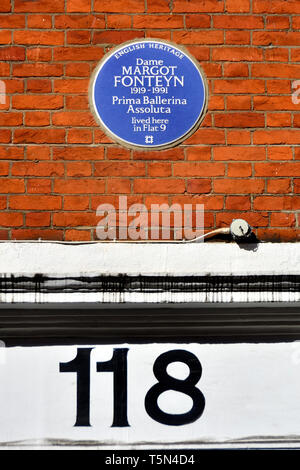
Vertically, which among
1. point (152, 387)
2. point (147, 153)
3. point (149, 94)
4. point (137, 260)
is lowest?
point (152, 387)

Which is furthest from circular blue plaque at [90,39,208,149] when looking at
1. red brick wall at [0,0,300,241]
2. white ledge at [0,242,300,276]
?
white ledge at [0,242,300,276]

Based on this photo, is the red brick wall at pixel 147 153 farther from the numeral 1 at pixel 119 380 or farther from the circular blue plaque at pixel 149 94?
the numeral 1 at pixel 119 380

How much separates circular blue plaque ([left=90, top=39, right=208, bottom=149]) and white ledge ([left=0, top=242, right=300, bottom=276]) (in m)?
0.68

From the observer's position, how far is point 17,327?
4.82 m

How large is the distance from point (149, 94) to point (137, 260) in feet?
3.47

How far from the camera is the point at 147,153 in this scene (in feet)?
16.1

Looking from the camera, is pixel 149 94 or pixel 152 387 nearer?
pixel 152 387

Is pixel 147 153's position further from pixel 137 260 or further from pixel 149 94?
pixel 137 260

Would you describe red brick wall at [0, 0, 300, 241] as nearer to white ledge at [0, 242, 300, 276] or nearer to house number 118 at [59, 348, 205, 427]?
white ledge at [0, 242, 300, 276]

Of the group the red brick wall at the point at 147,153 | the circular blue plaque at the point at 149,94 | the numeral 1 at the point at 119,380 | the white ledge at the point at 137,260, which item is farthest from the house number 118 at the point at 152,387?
the circular blue plaque at the point at 149,94

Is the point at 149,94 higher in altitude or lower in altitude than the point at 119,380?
higher

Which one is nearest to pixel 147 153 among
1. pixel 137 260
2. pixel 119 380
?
pixel 137 260

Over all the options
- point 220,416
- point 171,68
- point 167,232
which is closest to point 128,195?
point 167,232
